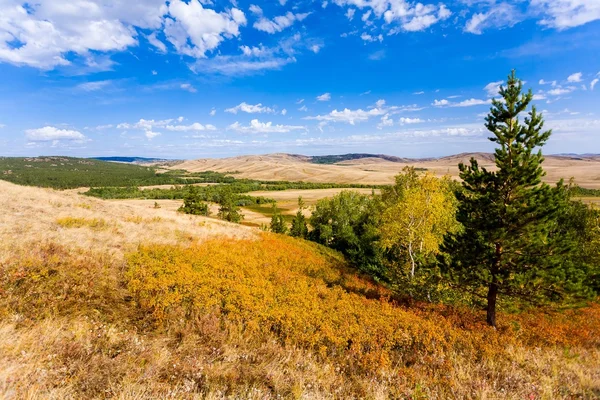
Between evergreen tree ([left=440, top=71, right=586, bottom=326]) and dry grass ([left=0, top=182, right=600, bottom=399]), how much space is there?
2.48m

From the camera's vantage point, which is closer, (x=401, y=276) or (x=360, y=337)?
(x=360, y=337)

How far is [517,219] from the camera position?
13258 mm

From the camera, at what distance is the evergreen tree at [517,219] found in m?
12.9

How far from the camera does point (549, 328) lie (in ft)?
48.5

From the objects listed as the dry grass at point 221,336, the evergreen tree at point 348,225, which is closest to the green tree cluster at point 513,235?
the dry grass at point 221,336

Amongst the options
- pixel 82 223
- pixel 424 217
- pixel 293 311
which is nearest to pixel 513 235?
pixel 293 311

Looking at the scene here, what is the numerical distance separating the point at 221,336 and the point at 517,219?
13.8 metres

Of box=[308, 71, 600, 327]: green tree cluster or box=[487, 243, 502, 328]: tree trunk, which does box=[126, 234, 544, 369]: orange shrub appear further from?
box=[308, 71, 600, 327]: green tree cluster

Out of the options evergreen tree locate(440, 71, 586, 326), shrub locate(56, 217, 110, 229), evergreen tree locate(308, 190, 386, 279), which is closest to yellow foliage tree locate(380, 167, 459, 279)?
evergreen tree locate(440, 71, 586, 326)

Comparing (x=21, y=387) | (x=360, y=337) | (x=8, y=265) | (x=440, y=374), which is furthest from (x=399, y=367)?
(x=8, y=265)

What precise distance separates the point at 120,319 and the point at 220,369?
4589 millimetres

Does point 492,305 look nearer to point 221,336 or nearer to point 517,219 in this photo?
point 517,219

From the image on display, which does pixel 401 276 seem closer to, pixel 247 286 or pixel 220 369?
pixel 247 286

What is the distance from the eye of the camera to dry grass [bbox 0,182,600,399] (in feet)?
20.6
